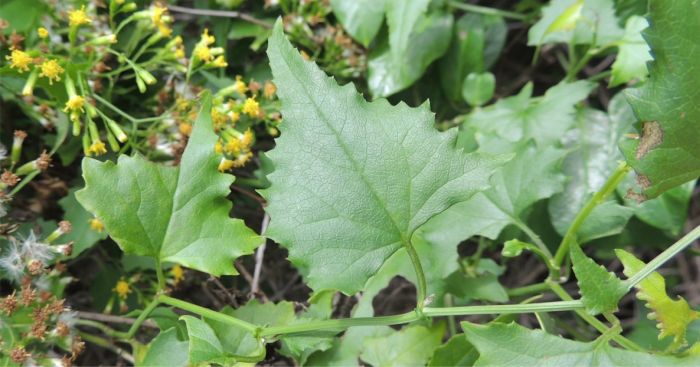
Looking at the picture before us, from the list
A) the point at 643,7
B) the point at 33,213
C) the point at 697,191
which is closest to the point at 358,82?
the point at 643,7

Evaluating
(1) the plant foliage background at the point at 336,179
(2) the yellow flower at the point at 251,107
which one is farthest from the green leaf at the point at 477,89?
(2) the yellow flower at the point at 251,107

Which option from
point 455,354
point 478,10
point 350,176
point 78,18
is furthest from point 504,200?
point 78,18

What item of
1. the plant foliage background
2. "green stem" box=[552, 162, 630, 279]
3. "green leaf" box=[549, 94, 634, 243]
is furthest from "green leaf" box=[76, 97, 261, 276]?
"green leaf" box=[549, 94, 634, 243]

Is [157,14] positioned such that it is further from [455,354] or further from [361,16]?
[455,354]

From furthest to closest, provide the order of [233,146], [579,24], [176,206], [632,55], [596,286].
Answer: [579,24]
[632,55]
[233,146]
[176,206]
[596,286]

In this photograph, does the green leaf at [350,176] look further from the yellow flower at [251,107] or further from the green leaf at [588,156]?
the green leaf at [588,156]

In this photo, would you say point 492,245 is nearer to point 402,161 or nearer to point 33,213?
point 402,161

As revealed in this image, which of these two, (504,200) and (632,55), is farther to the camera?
(632,55)
